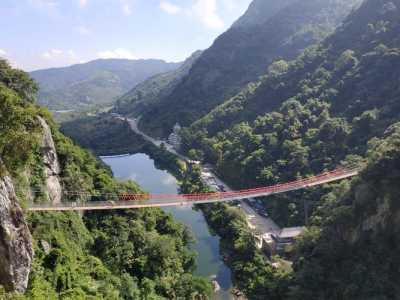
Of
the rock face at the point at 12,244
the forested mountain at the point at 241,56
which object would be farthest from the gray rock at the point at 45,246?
the forested mountain at the point at 241,56

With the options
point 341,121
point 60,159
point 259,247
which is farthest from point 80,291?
point 341,121

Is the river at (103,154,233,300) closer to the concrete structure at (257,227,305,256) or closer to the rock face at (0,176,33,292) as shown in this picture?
the concrete structure at (257,227,305,256)

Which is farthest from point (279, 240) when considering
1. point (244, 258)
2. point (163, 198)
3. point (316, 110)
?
point (316, 110)

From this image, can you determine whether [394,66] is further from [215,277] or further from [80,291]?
[80,291]

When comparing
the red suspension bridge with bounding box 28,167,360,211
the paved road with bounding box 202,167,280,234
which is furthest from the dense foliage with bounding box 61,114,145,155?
the red suspension bridge with bounding box 28,167,360,211

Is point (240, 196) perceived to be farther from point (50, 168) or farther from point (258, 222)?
point (50, 168)

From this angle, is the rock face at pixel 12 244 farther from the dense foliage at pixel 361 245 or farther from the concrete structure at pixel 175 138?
the concrete structure at pixel 175 138
